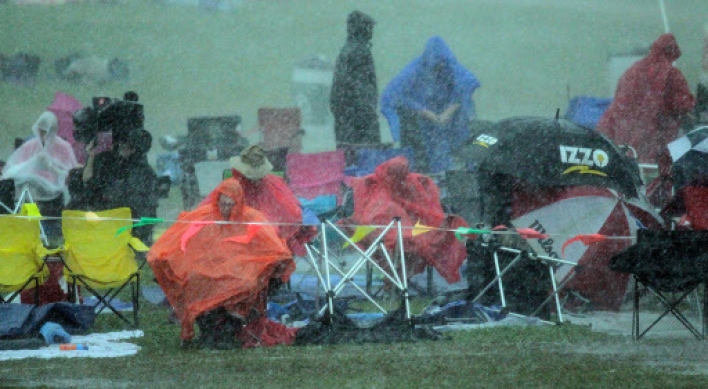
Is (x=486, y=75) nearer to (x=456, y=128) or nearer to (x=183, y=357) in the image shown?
(x=456, y=128)

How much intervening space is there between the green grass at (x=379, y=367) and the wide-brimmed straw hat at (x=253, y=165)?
4.74 ft

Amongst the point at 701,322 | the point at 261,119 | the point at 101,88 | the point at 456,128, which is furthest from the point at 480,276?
the point at 101,88

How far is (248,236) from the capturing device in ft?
24.3

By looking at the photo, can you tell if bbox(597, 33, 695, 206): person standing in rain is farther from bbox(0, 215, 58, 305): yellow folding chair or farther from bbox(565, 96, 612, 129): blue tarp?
bbox(0, 215, 58, 305): yellow folding chair

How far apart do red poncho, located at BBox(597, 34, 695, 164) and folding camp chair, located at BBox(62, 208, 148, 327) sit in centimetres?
462

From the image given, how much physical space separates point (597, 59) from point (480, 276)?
7.16m

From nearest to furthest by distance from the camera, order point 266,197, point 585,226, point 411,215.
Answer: point 266,197, point 585,226, point 411,215

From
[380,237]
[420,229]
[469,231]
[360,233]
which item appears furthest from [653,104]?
[380,237]

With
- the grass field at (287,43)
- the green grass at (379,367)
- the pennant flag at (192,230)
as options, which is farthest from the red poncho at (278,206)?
the grass field at (287,43)

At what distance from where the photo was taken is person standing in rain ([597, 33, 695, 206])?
11.0 meters

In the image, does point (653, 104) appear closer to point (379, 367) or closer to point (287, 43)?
point (379, 367)

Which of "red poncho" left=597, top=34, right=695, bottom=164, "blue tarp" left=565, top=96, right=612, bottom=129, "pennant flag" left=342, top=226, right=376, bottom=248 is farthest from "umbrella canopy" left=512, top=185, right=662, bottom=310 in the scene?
"blue tarp" left=565, top=96, right=612, bottom=129

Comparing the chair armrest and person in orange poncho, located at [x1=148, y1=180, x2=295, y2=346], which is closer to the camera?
person in orange poncho, located at [x1=148, y1=180, x2=295, y2=346]

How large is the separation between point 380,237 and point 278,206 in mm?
984
